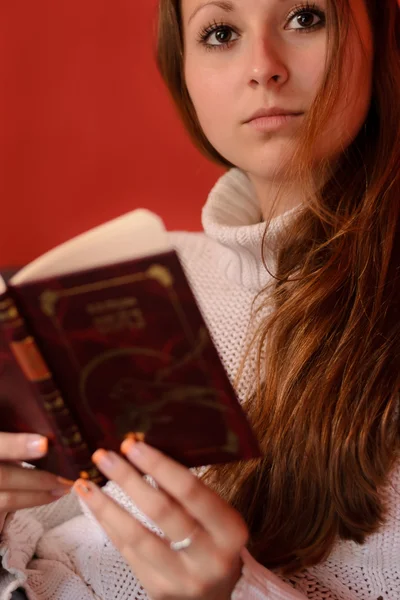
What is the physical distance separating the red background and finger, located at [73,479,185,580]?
3.27 ft

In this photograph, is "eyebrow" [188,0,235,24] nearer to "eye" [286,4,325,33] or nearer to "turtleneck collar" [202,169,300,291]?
"eye" [286,4,325,33]

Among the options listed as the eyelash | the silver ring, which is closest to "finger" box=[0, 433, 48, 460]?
the silver ring

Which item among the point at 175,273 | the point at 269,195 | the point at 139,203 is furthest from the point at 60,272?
the point at 139,203

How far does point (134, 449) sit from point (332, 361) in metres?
0.35

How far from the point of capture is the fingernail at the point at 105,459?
2.10 ft

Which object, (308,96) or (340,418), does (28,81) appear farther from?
(340,418)

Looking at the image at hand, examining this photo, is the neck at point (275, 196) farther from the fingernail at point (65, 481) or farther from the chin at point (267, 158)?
the fingernail at point (65, 481)

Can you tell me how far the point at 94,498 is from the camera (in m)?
0.66

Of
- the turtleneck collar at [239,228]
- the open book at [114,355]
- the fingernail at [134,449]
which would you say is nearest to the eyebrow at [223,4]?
the turtleneck collar at [239,228]

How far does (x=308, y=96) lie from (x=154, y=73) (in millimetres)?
666

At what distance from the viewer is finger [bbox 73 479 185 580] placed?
2.12ft

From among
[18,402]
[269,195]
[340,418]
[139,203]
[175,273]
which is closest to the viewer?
[175,273]

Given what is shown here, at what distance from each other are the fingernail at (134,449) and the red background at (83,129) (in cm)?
98

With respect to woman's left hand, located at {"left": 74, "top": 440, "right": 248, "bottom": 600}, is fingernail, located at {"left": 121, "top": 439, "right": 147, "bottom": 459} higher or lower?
higher
